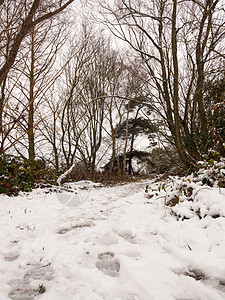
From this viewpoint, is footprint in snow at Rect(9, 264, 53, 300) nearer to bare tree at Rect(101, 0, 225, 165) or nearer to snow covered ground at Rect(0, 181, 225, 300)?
snow covered ground at Rect(0, 181, 225, 300)

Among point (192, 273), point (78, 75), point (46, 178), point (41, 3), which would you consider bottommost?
point (192, 273)

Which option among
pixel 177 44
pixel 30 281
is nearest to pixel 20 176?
pixel 30 281

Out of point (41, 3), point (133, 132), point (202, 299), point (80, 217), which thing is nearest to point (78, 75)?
point (133, 132)

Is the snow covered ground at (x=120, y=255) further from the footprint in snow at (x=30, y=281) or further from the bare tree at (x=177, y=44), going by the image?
the bare tree at (x=177, y=44)

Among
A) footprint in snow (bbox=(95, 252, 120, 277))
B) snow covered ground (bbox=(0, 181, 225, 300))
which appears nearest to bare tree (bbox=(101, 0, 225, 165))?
snow covered ground (bbox=(0, 181, 225, 300))

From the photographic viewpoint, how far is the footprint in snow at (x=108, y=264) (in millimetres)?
1354

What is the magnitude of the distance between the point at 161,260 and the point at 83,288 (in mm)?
654

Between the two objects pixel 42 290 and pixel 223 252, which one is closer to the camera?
pixel 42 290

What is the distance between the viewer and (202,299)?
1.03 metres

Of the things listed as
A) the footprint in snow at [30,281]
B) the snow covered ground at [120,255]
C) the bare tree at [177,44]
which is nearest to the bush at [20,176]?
the snow covered ground at [120,255]

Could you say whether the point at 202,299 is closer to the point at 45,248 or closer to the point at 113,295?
the point at 113,295

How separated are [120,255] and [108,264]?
0.15 m

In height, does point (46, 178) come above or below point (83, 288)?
above

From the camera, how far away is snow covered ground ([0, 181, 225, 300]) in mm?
1121
